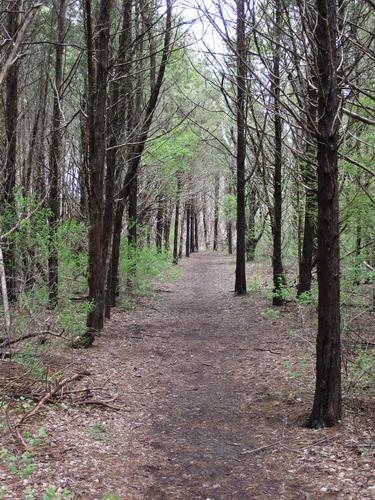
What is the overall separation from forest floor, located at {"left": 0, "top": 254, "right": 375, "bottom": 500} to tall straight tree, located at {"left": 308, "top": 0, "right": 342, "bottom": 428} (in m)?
0.35

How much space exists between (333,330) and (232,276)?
55.9ft

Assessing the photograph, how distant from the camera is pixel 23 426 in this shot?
16.3 ft

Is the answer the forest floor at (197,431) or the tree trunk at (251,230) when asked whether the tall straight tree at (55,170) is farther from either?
the tree trunk at (251,230)

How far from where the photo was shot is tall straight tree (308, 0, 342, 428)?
508 cm

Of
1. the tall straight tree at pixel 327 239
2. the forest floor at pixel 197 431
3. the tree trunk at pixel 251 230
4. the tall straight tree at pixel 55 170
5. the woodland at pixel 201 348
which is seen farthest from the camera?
the tree trunk at pixel 251 230

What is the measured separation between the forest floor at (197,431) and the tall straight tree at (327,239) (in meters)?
0.35

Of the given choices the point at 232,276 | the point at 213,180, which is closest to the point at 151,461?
the point at 232,276

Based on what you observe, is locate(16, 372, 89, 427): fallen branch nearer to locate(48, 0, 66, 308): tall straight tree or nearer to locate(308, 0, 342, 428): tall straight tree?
locate(48, 0, 66, 308): tall straight tree

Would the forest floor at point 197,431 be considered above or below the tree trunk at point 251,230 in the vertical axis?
below

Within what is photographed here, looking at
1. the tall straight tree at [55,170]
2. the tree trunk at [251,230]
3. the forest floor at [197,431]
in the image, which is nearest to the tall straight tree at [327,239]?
the forest floor at [197,431]

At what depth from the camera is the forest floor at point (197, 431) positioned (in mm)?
4230

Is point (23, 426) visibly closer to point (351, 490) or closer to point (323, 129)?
point (351, 490)

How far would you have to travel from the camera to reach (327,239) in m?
5.17

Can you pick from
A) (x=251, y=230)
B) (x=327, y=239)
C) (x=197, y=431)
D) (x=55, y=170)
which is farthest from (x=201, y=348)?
(x=251, y=230)
